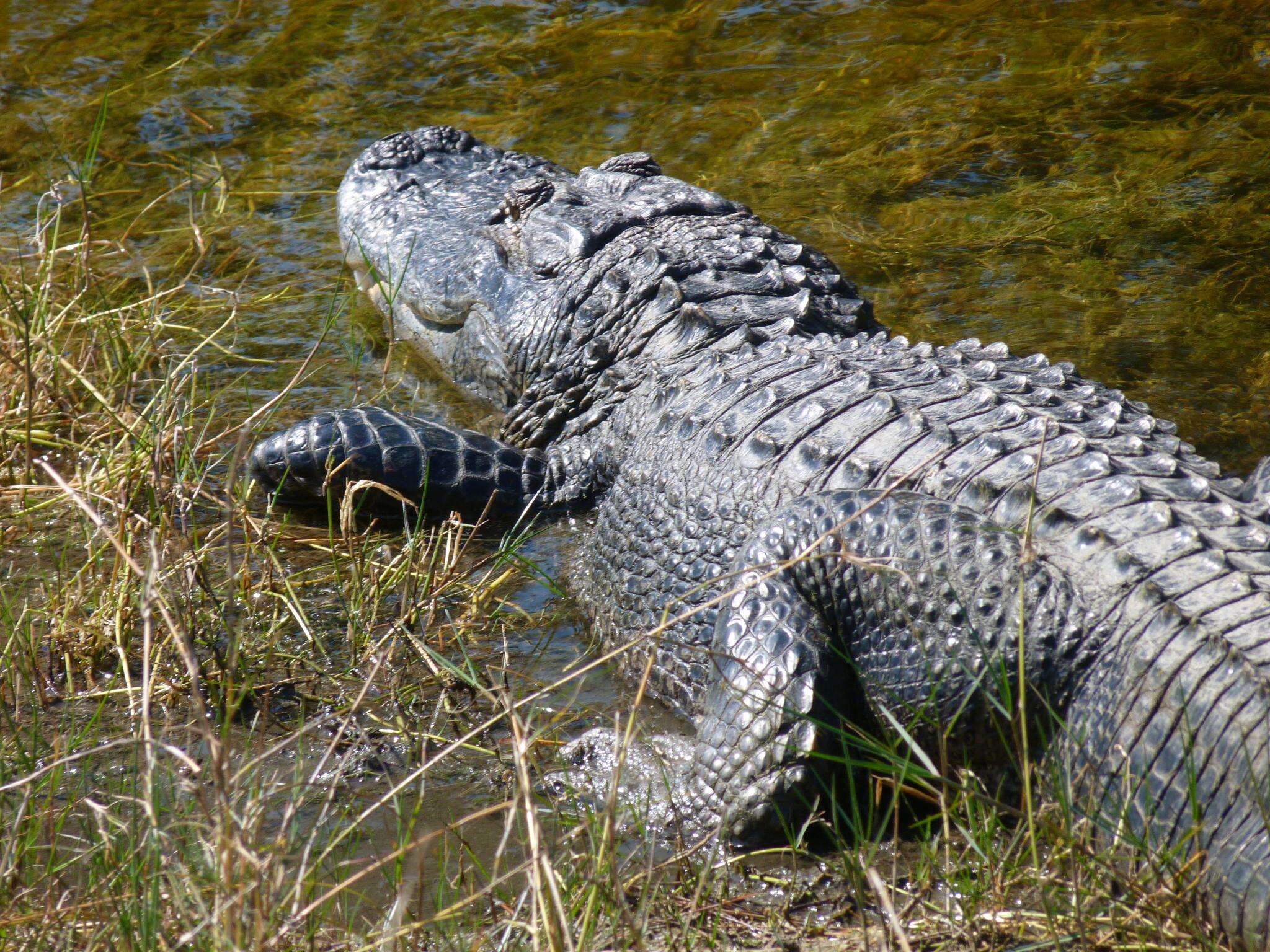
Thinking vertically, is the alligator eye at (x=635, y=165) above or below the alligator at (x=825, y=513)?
above

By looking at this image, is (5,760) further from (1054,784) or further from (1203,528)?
(1203,528)

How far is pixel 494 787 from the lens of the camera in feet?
8.96

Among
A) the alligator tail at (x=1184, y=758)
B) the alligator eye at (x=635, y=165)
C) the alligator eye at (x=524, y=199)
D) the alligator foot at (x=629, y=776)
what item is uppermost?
the alligator eye at (x=635, y=165)

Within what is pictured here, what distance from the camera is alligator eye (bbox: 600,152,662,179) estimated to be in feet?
15.2

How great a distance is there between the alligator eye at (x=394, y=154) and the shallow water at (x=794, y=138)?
18.0 inches

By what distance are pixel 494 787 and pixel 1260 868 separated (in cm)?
142

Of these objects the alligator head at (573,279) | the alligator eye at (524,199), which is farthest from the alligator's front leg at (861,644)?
the alligator eye at (524,199)

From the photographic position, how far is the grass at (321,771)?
191cm

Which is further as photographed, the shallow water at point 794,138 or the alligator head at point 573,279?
the shallow water at point 794,138

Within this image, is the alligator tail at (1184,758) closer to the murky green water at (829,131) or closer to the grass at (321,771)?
the grass at (321,771)

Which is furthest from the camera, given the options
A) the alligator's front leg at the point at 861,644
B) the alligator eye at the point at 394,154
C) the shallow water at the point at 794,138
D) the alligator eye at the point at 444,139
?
the alligator eye at the point at 444,139

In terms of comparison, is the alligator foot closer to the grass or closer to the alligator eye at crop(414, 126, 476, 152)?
the grass

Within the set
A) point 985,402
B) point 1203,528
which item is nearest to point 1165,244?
point 985,402

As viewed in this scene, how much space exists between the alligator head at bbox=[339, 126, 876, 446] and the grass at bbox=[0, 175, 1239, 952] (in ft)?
2.19
